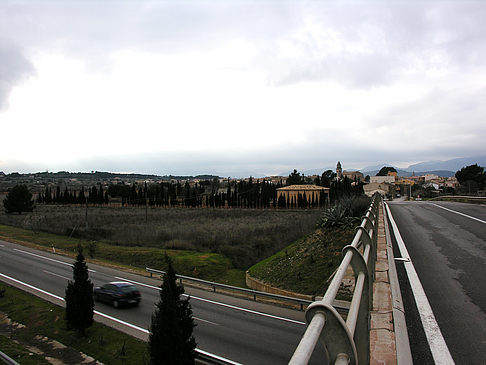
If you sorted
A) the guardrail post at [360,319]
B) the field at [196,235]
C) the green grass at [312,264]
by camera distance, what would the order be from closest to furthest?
the guardrail post at [360,319] → the green grass at [312,264] → the field at [196,235]

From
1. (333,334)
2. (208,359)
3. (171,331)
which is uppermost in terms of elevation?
(333,334)

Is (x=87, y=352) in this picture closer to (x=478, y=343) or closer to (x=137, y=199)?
(x=478, y=343)

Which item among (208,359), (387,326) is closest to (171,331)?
(208,359)

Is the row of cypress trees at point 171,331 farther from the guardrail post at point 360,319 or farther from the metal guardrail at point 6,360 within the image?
the guardrail post at point 360,319

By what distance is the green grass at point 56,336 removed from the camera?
13.1m

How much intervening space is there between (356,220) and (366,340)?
1609 centimetres

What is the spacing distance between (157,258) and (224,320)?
60.2 feet

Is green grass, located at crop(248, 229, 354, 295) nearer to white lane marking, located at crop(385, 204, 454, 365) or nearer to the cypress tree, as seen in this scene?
white lane marking, located at crop(385, 204, 454, 365)

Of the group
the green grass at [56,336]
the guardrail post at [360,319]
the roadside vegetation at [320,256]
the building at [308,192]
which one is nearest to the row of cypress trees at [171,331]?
the green grass at [56,336]

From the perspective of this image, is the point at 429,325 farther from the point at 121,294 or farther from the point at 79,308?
the point at 121,294

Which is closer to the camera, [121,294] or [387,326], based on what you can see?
[387,326]

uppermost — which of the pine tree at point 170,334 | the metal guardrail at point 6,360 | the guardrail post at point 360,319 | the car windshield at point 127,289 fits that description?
the guardrail post at point 360,319

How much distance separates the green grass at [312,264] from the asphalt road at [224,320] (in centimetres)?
147

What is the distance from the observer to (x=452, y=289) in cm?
524
